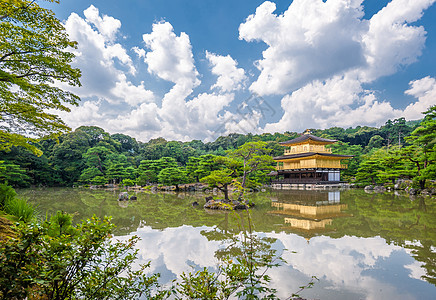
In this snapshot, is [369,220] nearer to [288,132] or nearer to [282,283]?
[282,283]

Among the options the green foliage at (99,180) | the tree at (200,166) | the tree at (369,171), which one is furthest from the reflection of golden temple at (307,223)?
the green foliage at (99,180)

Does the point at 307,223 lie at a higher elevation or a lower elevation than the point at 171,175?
lower

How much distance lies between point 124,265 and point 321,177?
25353mm

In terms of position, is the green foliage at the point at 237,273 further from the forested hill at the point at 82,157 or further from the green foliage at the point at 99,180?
the green foliage at the point at 99,180

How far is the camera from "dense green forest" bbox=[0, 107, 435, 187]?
1497cm

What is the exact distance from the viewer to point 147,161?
82.7ft

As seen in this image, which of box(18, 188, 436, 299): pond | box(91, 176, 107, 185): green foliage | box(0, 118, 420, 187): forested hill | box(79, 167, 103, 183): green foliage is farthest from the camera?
box(79, 167, 103, 183): green foliage

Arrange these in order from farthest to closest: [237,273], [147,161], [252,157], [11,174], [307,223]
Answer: [147,161] → [11,174] → [252,157] → [307,223] → [237,273]

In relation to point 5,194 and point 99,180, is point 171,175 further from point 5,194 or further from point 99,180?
point 5,194

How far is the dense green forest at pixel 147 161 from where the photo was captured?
49.1 ft

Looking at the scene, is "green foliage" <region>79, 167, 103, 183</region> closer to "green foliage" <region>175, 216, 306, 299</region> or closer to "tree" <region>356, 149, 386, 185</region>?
"green foliage" <region>175, 216, 306, 299</region>

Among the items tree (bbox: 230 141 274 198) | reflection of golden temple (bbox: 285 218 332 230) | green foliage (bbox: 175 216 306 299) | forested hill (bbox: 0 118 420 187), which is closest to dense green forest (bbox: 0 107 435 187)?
forested hill (bbox: 0 118 420 187)

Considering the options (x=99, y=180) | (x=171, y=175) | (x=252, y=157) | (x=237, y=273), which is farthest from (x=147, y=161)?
(x=237, y=273)

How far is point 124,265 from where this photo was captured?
183 cm
